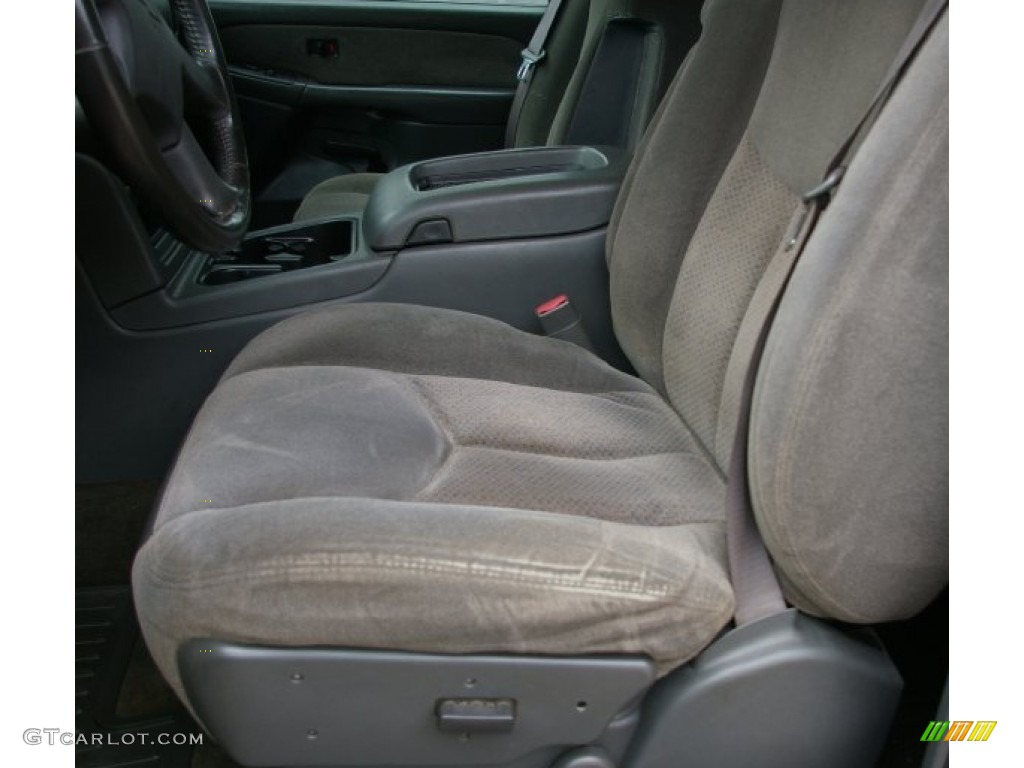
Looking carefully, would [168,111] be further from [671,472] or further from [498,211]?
[671,472]

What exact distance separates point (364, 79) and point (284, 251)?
946 millimetres

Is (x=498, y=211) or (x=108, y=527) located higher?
(x=498, y=211)

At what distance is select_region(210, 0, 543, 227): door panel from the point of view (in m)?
2.56

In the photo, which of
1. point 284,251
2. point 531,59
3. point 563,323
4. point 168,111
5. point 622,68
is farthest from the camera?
point 531,59

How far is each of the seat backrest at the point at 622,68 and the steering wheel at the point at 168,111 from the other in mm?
656

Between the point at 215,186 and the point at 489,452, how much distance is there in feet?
1.58

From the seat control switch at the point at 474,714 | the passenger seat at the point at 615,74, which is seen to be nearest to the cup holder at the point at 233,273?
the passenger seat at the point at 615,74

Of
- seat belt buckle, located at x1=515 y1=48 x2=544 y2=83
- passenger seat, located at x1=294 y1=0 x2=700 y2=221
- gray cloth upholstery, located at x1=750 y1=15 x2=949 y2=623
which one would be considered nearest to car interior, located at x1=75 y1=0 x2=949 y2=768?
gray cloth upholstery, located at x1=750 y1=15 x2=949 y2=623

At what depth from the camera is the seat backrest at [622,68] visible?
191cm

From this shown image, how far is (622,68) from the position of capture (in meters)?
1.95

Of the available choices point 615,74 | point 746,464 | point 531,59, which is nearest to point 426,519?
point 746,464

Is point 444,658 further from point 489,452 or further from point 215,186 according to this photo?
point 215,186

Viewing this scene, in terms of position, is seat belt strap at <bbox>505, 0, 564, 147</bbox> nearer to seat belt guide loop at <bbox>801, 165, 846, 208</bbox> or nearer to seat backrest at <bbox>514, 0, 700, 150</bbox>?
seat backrest at <bbox>514, 0, 700, 150</bbox>

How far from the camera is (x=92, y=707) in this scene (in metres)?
1.35
